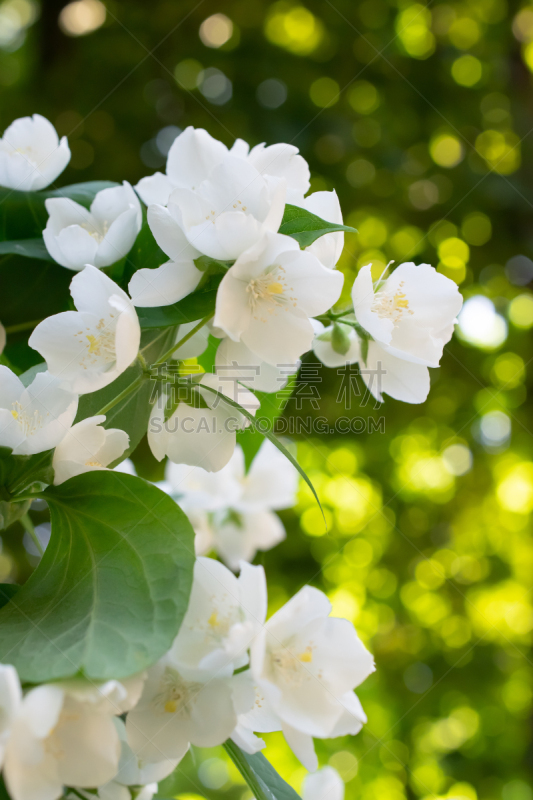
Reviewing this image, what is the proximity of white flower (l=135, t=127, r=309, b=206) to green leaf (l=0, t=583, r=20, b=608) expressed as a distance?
267 mm

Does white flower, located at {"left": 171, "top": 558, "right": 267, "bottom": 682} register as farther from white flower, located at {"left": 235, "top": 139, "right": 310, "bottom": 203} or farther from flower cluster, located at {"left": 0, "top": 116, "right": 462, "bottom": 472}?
white flower, located at {"left": 235, "top": 139, "right": 310, "bottom": 203}

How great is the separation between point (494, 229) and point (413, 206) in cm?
19

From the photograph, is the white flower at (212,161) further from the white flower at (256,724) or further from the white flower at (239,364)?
the white flower at (256,724)

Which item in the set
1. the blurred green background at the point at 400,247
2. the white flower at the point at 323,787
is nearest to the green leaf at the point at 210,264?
the white flower at the point at 323,787

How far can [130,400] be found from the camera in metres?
0.43

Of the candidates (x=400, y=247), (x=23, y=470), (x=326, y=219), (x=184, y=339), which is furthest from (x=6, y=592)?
(x=400, y=247)

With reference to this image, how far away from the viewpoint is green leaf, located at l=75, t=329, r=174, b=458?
0.42m

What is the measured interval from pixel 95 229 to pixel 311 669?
0.34 metres

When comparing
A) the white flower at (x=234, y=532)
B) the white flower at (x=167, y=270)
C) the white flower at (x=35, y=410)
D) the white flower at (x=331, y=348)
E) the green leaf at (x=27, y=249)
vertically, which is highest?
the white flower at (x=167, y=270)

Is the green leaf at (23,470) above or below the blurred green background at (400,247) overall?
above

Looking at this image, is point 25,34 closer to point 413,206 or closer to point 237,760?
point 413,206

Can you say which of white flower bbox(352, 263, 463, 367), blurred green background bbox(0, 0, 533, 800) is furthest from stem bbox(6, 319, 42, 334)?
blurred green background bbox(0, 0, 533, 800)

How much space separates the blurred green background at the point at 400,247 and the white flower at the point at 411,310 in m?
0.78

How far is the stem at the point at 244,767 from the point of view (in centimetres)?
36
